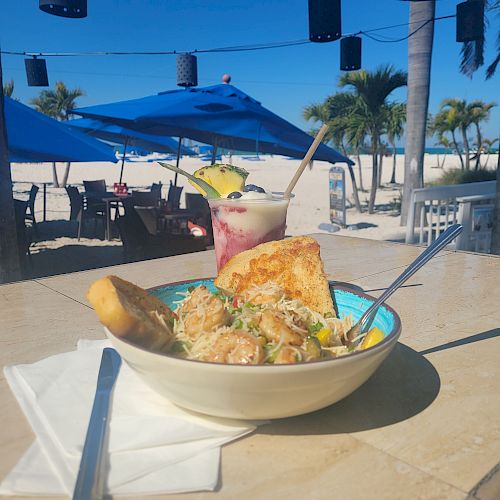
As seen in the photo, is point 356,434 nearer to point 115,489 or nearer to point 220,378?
point 220,378

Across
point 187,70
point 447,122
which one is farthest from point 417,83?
point 447,122

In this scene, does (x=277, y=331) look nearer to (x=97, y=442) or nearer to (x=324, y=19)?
(x=97, y=442)

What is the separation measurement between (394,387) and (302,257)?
375 mm

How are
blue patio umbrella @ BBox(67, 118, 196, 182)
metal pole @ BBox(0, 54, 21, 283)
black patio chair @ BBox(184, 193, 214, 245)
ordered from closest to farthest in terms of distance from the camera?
metal pole @ BBox(0, 54, 21, 283) < black patio chair @ BBox(184, 193, 214, 245) < blue patio umbrella @ BBox(67, 118, 196, 182)

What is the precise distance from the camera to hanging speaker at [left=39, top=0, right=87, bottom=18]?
4.39 meters

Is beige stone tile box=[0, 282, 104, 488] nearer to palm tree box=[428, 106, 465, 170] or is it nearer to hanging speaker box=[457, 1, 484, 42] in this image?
hanging speaker box=[457, 1, 484, 42]

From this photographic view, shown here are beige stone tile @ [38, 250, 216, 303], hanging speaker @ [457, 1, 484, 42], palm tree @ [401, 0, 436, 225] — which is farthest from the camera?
palm tree @ [401, 0, 436, 225]

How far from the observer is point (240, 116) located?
Answer: 21.8 feet

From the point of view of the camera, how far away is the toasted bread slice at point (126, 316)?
2.47ft

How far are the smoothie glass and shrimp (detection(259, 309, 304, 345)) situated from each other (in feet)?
1.98

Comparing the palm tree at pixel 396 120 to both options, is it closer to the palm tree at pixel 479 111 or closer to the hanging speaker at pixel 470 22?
the hanging speaker at pixel 470 22

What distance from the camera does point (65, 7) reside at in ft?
14.6

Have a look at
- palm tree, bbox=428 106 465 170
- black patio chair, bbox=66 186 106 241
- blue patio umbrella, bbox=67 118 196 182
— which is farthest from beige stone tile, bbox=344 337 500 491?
palm tree, bbox=428 106 465 170

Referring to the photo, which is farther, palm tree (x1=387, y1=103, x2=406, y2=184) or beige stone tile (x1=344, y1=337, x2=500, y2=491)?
palm tree (x1=387, y1=103, x2=406, y2=184)
